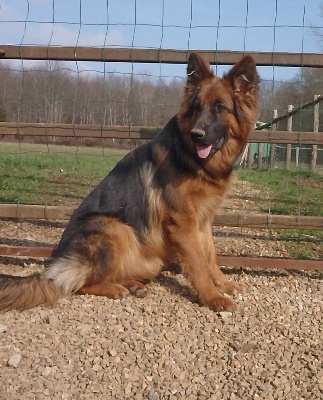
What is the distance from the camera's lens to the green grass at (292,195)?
28.0 feet

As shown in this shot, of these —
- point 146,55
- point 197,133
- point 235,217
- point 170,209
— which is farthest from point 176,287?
point 146,55

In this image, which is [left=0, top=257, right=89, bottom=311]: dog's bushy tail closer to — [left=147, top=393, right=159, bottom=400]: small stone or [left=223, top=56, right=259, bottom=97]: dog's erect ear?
[left=147, top=393, right=159, bottom=400]: small stone

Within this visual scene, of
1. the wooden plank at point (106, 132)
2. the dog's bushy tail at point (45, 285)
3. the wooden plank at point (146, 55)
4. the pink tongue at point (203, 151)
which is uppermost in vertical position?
the wooden plank at point (146, 55)

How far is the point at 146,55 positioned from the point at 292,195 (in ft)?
22.7

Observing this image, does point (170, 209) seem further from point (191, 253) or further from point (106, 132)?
point (106, 132)

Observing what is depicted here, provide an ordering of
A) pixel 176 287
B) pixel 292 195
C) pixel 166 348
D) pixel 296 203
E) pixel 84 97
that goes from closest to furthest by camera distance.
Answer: pixel 166 348 → pixel 176 287 → pixel 84 97 → pixel 296 203 → pixel 292 195

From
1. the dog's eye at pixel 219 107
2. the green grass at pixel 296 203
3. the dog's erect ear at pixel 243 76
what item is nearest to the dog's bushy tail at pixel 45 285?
the dog's eye at pixel 219 107

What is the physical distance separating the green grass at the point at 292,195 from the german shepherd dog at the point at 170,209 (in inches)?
101

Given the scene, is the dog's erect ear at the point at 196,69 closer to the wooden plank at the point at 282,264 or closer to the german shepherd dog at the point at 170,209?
the german shepherd dog at the point at 170,209

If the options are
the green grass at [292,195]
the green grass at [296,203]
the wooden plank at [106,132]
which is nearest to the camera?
the wooden plank at [106,132]

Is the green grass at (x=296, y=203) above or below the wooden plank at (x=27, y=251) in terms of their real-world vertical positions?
below

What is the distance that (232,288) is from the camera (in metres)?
4.55

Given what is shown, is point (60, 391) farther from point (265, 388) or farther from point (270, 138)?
point (270, 138)

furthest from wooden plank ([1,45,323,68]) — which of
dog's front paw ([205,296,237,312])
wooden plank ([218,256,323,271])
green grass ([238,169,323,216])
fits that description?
green grass ([238,169,323,216])
